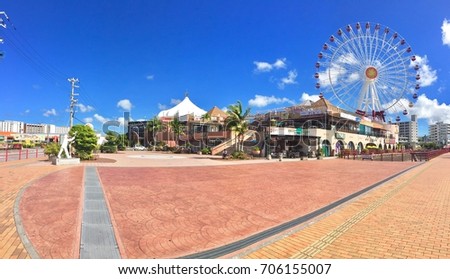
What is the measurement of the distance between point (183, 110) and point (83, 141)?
44434 millimetres

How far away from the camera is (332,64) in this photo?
3956cm

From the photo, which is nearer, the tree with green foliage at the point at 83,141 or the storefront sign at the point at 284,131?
the tree with green foliage at the point at 83,141

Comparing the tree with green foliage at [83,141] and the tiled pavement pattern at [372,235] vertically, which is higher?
the tree with green foliage at [83,141]

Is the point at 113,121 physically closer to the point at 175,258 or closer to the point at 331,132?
the point at 331,132

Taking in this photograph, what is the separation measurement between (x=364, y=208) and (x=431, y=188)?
621cm

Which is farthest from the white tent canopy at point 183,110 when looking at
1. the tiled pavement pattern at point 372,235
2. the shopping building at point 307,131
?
the tiled pavement pattern at point 372,235

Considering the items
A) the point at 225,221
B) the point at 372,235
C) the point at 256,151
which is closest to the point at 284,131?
the point at 256,151

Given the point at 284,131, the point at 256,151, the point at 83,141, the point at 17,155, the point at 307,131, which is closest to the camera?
the point at 83,141

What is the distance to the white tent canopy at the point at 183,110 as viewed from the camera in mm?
65812

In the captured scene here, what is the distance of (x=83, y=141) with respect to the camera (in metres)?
22.6

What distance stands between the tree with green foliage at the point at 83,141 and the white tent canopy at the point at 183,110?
42.1 m

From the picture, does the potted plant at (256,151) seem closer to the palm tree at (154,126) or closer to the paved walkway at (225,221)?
the paved walkway at (225,221)

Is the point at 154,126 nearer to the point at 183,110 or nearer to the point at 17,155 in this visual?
the point at 183,110

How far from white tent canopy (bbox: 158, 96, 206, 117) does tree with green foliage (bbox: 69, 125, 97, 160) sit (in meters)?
42.1
